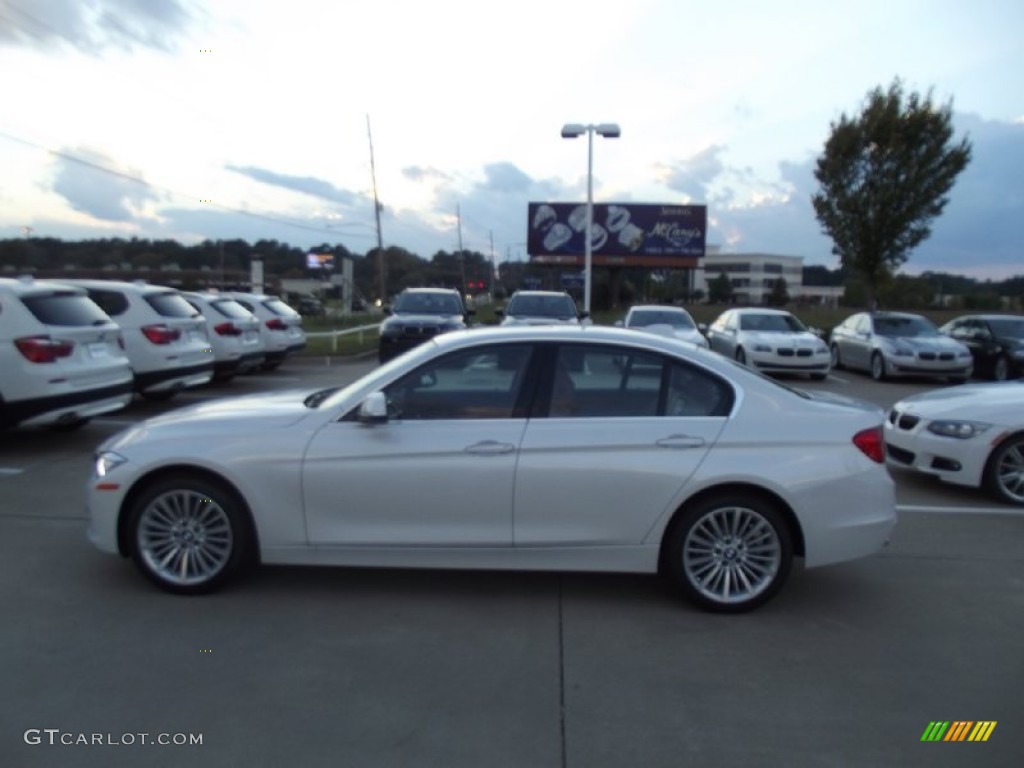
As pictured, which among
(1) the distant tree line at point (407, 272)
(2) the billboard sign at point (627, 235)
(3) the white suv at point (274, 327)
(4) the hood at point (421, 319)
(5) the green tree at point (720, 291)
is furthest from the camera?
(5) the green tree at point (720, 291)

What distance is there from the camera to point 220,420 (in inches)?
204

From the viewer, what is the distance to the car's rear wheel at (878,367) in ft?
61.0

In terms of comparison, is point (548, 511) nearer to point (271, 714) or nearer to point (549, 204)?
point (271, 714)

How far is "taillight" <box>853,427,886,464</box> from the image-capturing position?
5.08m

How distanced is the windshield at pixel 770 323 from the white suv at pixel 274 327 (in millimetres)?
9397

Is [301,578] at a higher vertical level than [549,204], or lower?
lower

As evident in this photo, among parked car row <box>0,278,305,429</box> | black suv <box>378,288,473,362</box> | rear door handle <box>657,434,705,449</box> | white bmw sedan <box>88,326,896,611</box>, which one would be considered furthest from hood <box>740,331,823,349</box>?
rear door handle <box>657,434,705,449</box>

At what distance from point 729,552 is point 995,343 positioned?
16738mm

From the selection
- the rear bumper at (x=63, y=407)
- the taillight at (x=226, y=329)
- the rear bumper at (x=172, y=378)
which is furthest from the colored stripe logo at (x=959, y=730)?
the taillight at (x=226, y=329)

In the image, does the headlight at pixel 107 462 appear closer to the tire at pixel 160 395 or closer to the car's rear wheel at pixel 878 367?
the tire at pixel 160 395

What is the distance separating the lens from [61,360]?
29.0 feet

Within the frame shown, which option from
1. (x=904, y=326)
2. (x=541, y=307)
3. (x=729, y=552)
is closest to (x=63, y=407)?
(x=729, y=552)

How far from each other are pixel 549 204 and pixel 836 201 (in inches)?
856

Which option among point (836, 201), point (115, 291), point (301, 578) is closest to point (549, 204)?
point (836, 201)
